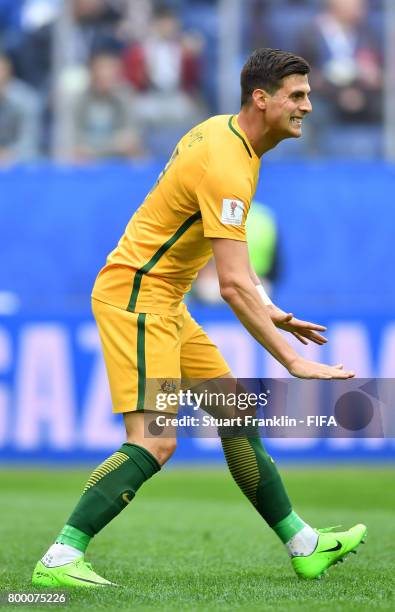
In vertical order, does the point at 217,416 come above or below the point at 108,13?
below

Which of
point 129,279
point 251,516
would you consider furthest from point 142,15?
point 129,279

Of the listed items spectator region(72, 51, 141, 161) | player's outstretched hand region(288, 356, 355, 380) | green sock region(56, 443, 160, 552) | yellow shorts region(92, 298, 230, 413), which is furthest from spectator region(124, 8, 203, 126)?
player's outstretched hand region(288, 356, 355, 380)

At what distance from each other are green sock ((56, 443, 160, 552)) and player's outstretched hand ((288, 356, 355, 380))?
26.2 inches

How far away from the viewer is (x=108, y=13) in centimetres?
1302

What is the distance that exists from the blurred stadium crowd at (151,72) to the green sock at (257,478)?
7674 millimetres

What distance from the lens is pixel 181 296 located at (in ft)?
15.5

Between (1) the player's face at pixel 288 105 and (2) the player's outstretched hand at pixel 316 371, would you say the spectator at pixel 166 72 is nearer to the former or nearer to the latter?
(1) the player's face at pixel 288 105

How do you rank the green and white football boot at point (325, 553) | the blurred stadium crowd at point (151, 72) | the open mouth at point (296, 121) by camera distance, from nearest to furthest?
the open mouth at point (296, 121)
the green and white football boot at point (325, 553)
the blurred stadium crowd at point (151, 72)

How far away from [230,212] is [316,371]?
647 millimetres

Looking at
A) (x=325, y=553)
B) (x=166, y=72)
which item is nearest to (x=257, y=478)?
(x=325, y=553)

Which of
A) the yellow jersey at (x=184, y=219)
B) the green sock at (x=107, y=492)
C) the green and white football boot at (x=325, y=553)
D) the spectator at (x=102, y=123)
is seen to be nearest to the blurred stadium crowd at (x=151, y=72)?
the spectator at (x=102, y=123)

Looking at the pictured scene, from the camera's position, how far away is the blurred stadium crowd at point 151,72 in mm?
12406

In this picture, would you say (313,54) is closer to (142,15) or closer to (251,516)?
(142,15)

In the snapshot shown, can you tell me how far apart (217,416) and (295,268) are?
6436 millimetres
